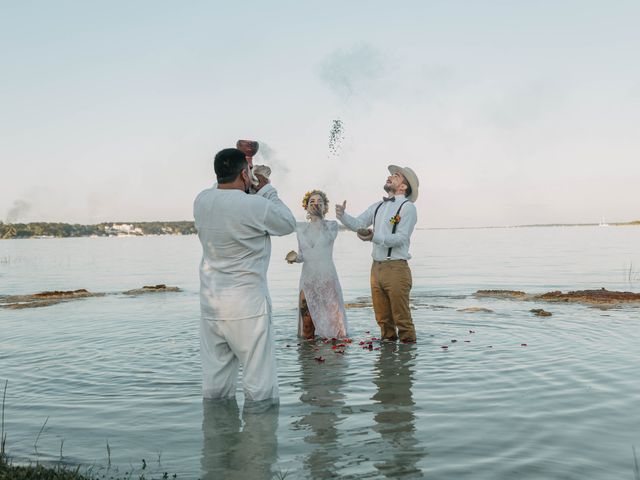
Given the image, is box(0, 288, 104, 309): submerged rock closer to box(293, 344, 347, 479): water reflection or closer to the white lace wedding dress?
the white lace wedding dress

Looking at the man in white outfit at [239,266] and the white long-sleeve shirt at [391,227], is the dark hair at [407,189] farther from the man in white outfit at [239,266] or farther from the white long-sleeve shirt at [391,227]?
the man in white outfit at [239,266]

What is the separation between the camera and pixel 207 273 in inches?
239

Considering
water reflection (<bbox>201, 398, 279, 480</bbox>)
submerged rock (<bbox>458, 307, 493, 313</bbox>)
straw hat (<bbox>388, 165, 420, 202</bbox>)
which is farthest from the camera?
submerged rock (<bbox>458, 307, 493, 313</bbox>)

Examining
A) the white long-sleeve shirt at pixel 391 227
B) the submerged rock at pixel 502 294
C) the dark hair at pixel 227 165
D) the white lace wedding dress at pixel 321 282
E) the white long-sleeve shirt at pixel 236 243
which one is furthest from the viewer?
the submerged rock at pixel 502 294

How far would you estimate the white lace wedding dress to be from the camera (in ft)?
35.9

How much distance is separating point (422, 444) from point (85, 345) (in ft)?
25.9

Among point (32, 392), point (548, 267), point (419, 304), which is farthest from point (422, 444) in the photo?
point (548, 267)

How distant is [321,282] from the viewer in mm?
10977

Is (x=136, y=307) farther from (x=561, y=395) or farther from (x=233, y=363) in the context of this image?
(x=561, y=395)

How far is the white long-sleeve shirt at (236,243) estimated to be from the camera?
19.1ft

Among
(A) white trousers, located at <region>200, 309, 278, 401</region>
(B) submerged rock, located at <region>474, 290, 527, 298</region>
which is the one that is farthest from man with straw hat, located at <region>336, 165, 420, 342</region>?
(B) submerged rock, located at <region>474, 290, 527, 298</region>

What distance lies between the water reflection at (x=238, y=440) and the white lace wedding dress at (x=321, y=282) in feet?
14.7

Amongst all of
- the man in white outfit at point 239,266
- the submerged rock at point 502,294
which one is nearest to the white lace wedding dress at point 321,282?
the man in white outfit at point 239,266

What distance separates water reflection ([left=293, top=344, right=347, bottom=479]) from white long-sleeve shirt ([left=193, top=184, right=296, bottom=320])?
1.29 meters
